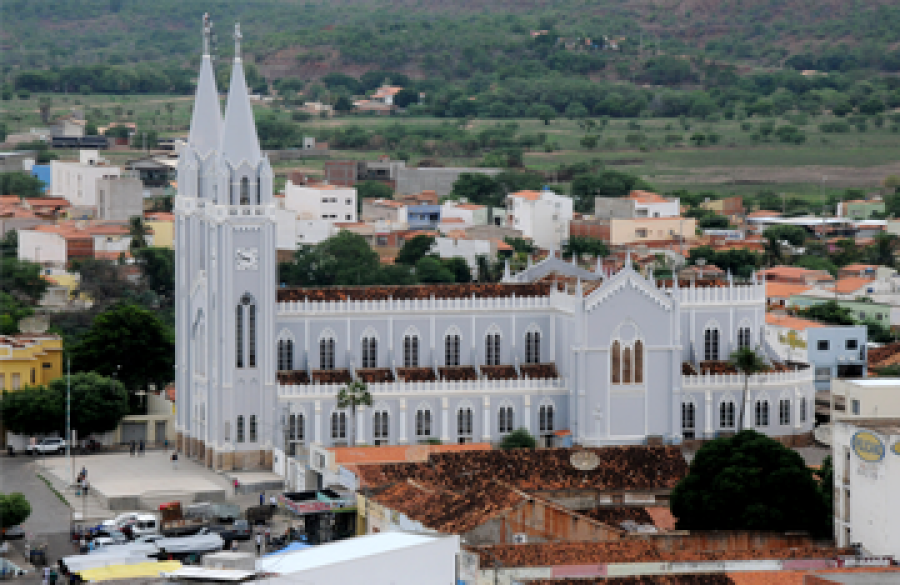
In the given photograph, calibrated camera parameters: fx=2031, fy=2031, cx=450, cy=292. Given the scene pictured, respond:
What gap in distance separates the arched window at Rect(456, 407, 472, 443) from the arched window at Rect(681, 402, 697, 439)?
7.65 metres

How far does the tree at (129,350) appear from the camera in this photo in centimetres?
7612

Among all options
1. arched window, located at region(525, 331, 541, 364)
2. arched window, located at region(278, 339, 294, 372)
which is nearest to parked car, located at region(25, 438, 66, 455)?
arched window, located at region(278, 339, 294, 372)

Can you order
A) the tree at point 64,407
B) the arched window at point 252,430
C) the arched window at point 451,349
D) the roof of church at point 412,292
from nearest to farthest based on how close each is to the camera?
the arched window at point 252,430 → the tree at point 64,407 → the roof of church at point 412,292 → the arched window at point 451,349

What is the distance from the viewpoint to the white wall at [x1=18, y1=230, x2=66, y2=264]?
394 feet

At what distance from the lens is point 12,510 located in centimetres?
5697

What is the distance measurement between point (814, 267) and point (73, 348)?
2193 inches

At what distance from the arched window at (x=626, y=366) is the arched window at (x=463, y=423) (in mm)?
5526

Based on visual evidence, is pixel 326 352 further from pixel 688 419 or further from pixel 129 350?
pixel 688 419

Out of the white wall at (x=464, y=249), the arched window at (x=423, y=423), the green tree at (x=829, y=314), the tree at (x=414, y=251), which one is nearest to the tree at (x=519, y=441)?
the arched window at (x=423, y=423)

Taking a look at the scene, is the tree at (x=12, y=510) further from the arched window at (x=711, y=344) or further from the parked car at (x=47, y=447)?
the arched window at (x=711, y=344)

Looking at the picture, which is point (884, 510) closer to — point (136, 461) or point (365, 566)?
point (365, 566)

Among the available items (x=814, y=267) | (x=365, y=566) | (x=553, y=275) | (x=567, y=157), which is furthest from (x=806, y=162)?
(x=365, y=566)

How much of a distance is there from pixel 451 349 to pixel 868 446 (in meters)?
23.9

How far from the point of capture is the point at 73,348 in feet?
252
